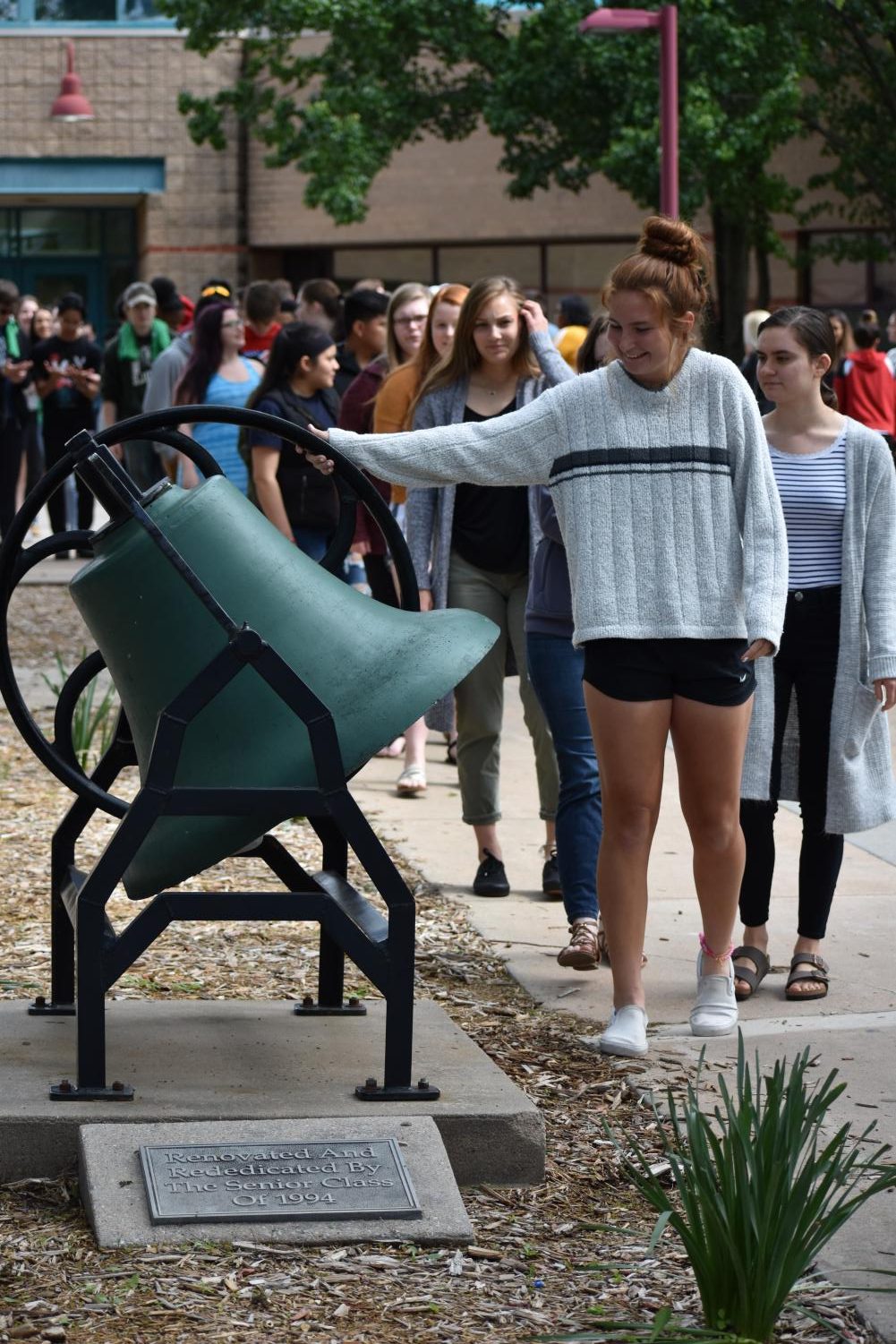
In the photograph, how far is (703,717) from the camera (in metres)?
4.71

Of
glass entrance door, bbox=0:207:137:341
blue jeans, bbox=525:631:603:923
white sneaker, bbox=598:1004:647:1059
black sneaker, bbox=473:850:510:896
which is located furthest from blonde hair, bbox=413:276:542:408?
glass entrance door, bbox=0:207:137:341

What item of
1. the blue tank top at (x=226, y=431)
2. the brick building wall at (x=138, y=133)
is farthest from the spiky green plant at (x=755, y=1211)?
the brick building wall at (x=138, y=133)

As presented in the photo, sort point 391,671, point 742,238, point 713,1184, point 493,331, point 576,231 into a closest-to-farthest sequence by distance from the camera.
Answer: point 713,1184 < point 391,671 < point 493,331 < point 742,238 < point 576,231

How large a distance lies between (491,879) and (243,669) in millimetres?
2704

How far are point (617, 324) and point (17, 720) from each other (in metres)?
1.60

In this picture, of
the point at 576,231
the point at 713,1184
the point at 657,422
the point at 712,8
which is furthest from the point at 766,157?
the point at 713,1184

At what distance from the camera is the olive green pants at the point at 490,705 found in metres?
6.38

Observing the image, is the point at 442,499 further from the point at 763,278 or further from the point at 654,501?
the point at 763,278

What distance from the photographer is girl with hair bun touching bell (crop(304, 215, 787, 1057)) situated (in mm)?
4605

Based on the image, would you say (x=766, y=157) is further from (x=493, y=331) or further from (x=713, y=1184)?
(x=713, y=1184)

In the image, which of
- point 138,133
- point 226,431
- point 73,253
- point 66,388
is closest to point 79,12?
point 138,133

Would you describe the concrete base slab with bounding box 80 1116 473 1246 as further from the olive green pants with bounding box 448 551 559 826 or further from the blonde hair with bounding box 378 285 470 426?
the blonde hair with bounding box 378 285 470 426

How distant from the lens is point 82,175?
2959cm

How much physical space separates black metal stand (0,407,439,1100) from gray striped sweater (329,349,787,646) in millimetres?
475
